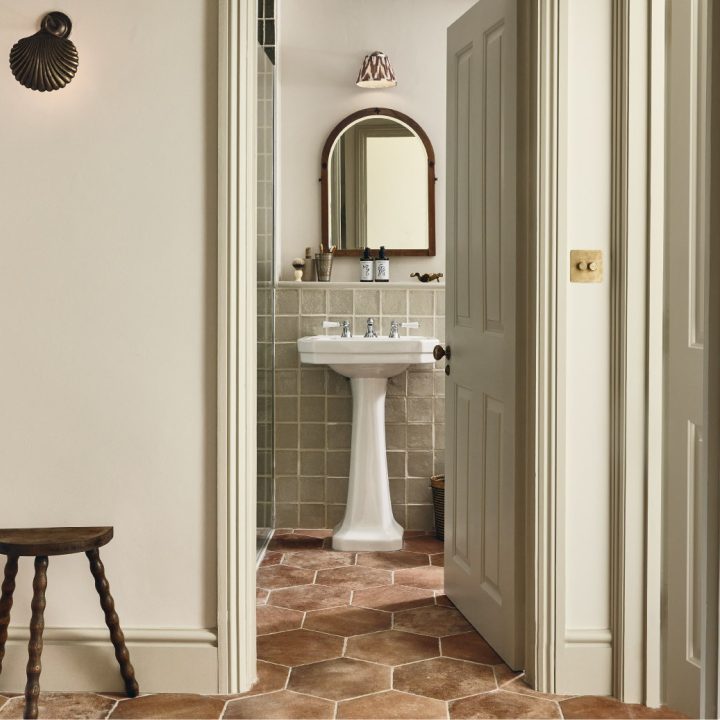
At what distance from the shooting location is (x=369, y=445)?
13.5 feet

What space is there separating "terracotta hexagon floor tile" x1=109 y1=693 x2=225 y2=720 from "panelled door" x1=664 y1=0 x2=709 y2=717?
4.13 feet

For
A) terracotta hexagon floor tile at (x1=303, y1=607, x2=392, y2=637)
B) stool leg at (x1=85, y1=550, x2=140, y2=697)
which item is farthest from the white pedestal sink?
stool leg at (x1=85, y1=550, x2=140, y2=697)

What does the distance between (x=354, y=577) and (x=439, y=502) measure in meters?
0.78

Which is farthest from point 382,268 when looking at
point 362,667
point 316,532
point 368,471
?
point 362,667

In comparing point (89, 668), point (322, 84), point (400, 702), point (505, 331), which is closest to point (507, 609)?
point (400, 702)

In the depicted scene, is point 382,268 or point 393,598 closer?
point 393,598

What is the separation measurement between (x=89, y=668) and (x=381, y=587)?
1357 mm

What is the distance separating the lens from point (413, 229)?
4484 millimetres

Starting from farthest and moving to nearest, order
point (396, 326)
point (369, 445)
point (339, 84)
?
point (339, 84) < point (396, 326) < point (369, 445)

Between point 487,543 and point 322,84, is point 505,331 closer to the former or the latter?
point 487,543

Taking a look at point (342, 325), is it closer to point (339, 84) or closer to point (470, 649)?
point (339, 84)

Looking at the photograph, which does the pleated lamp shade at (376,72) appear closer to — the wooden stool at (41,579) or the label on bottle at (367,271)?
the label on bottle at (367,271)

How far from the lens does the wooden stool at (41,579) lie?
2174 millimetres

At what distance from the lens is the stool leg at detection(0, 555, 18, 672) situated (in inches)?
88.4
